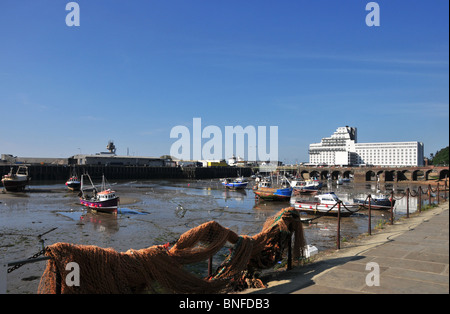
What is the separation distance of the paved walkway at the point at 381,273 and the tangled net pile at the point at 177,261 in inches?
30.2

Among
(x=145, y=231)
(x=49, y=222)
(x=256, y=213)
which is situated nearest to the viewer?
(x=145, y=231)

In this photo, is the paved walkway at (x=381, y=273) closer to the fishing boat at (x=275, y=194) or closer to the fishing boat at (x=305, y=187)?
the fishing boat at (x=275, y=194)

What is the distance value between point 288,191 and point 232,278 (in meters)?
40.9

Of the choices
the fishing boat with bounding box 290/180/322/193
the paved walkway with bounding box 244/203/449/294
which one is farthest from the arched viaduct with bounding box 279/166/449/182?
the paved walkway with bounding box 244/203/449/294

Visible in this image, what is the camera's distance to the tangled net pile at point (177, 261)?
6.00m

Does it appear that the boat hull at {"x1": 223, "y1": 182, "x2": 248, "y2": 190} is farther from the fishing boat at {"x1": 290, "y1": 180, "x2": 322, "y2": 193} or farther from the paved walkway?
the paved walkway

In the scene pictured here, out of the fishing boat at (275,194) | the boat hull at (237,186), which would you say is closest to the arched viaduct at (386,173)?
the boat hull at (237,186)

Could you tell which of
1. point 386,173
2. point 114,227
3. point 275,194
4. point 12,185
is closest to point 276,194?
point 275,194

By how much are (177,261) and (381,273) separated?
17.1 feet

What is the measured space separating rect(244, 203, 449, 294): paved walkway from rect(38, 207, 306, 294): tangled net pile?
0.77 m

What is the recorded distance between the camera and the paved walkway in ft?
22.6

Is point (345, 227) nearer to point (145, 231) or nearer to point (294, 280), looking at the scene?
point (145, 231)
